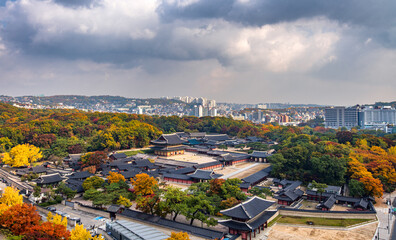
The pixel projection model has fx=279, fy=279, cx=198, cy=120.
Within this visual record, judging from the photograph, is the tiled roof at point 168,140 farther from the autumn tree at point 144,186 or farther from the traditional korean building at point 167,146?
the autumn tree at point 144,186

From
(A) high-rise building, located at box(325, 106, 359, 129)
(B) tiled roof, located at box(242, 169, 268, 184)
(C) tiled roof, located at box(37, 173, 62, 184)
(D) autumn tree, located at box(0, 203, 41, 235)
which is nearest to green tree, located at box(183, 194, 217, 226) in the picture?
(D) autumn tree, located at box(0, 203, 41, 235)

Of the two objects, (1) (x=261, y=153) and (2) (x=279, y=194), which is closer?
(2) (x=279, y=194)

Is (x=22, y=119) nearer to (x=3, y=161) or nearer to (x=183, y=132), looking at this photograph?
(x=3, y=161)

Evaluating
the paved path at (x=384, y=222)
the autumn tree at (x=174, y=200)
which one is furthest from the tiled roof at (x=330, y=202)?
the autumn tree at (x=174, y=200)

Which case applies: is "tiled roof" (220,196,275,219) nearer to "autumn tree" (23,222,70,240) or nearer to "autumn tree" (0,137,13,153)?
"autumn tree" (23,222,70,240)

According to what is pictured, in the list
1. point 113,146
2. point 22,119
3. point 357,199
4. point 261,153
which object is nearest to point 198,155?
point 261,153

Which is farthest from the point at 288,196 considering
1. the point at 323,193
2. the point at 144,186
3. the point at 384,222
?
the point at 144,186
